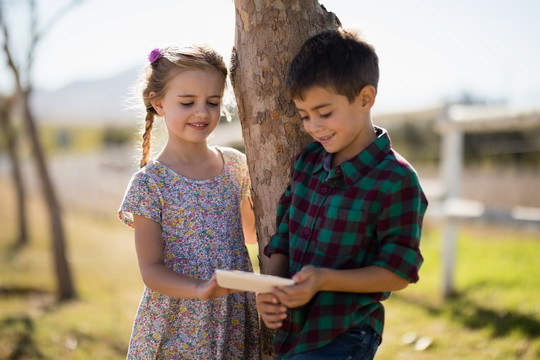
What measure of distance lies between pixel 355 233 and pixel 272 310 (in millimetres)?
337

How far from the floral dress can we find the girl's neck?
4 centimetres

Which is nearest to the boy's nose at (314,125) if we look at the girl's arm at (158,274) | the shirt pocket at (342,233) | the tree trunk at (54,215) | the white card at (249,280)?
the shirt pocket at (342,233)

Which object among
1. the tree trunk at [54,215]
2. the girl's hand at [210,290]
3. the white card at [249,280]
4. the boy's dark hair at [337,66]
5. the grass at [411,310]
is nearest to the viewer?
the white card at [249,280]

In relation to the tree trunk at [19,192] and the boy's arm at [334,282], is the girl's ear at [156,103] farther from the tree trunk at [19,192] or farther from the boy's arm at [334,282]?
the tree trunk at [19,192]

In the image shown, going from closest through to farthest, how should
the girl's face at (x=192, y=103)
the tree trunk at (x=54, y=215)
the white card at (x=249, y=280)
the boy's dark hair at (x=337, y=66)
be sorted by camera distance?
1. the white card at (x=249, y=280)
2. the boy's dark hair at (x=337, y=66)
3. the girl's face at (x=192, y=103)
4. the tree trunk at (x=54, y=215)

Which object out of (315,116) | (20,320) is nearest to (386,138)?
(315,116)

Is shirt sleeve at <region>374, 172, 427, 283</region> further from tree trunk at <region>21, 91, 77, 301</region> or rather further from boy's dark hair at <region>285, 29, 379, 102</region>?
tree trunk at <region>21, 91, 77, 301</region>

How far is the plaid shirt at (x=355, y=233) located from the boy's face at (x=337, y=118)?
6 cm

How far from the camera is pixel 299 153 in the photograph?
191 centimetres

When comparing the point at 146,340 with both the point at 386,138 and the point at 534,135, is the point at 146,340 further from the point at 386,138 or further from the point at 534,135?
the point at 534,135

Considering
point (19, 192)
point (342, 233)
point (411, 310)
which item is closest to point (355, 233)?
point (342, 233)

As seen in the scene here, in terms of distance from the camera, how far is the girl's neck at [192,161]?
2119 mm

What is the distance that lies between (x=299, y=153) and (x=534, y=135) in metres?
13.2

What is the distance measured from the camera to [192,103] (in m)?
2.07
